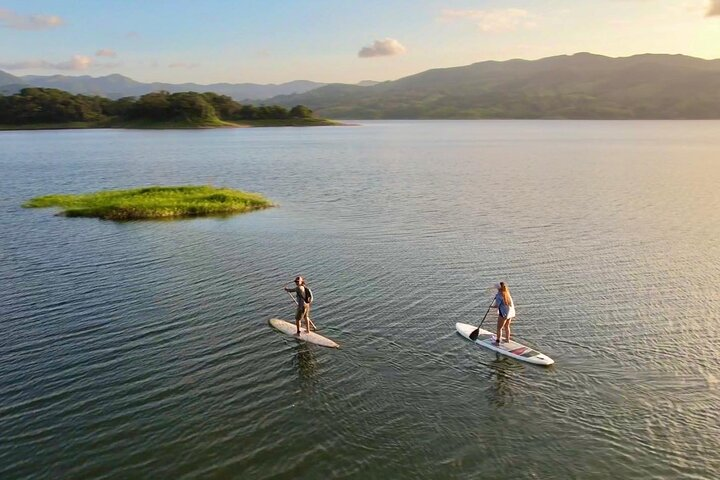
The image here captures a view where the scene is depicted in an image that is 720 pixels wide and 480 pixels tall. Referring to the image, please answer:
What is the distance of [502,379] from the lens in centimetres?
2380

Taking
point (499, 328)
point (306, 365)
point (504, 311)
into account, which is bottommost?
point (306, 365)

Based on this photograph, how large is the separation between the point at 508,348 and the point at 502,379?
8.90 feet

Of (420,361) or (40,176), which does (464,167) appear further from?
(420,361)

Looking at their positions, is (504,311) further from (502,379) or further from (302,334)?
(302,334)

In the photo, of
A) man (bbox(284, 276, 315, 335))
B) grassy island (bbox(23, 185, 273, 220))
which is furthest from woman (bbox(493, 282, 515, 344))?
grassy island (bbox(23, 185, 273, 220))

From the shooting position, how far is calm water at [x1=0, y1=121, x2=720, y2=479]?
733 inches

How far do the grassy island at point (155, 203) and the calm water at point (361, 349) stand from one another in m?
3.46

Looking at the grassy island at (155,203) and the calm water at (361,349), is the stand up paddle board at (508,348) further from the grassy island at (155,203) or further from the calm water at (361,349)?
the grassy island at (155,203)

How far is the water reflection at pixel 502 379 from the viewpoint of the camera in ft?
72.2

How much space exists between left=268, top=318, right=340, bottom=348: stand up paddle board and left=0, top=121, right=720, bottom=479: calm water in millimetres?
586

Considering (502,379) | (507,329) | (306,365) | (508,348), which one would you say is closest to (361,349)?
(306,365)

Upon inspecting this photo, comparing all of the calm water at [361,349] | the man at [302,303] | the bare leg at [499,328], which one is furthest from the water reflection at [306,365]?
the bare leg at [499,328]

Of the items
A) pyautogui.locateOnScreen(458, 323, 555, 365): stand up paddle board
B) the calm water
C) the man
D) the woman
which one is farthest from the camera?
the man

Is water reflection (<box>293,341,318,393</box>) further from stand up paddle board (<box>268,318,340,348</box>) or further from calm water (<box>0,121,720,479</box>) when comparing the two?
stand up paddle board (<box>268,318,340,348</box>)
